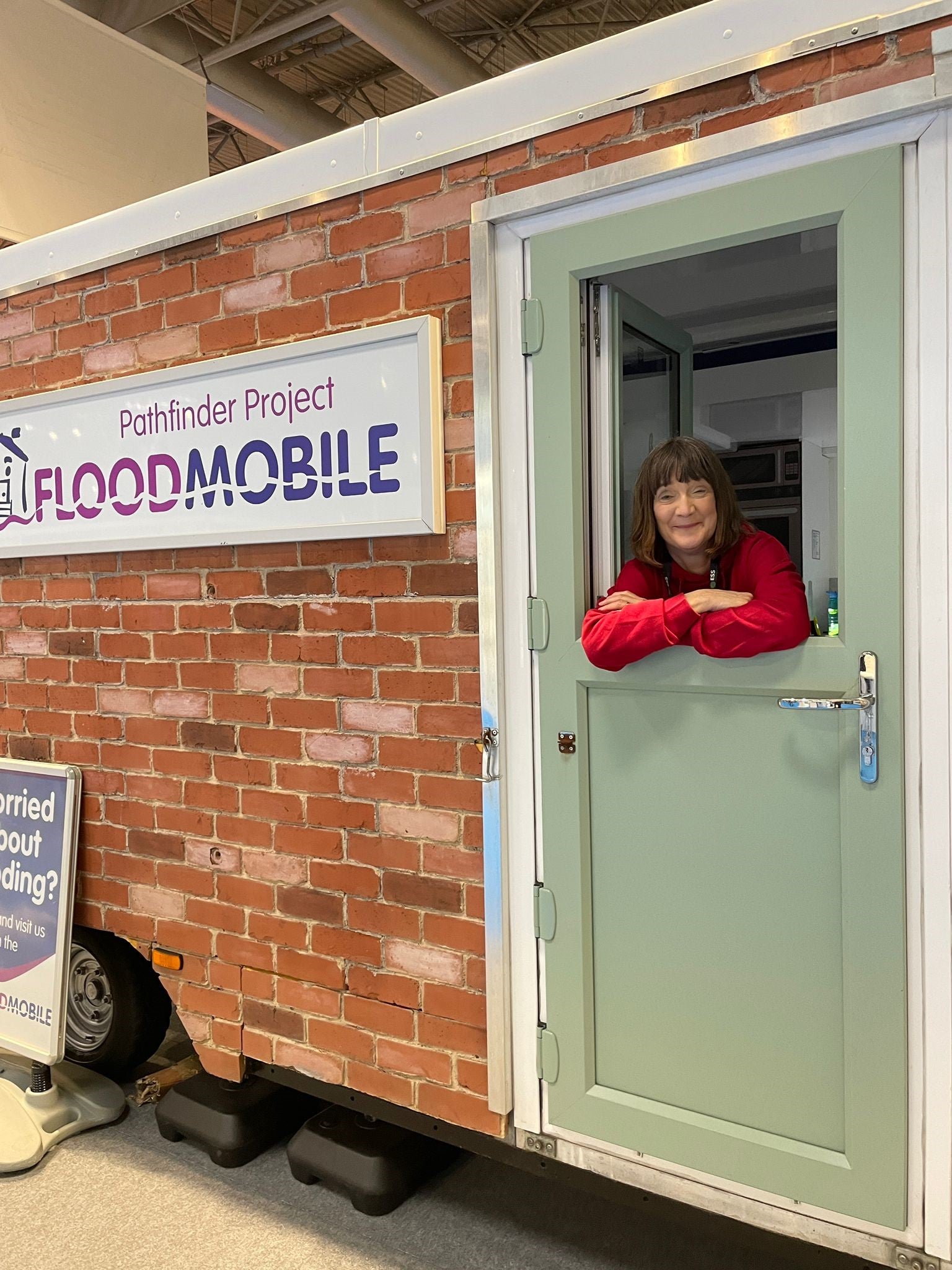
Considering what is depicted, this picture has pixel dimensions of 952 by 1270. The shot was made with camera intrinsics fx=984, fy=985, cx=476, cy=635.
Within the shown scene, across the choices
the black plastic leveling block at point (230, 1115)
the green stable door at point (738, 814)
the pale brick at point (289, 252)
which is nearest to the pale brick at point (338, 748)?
the green stable door at point (738, 814)

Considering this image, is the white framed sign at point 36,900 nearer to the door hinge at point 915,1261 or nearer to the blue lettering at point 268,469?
the blue lettering at point 268,469

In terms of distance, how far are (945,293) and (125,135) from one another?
11.2 feet

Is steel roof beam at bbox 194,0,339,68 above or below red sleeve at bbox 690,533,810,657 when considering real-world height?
above

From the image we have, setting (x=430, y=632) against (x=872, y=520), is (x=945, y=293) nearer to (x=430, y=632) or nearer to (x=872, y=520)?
(x=872, y=520)

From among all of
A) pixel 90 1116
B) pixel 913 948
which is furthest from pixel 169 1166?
pixel 913 948

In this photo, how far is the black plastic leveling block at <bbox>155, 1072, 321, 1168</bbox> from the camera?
2791 mm

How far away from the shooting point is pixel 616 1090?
220 cm

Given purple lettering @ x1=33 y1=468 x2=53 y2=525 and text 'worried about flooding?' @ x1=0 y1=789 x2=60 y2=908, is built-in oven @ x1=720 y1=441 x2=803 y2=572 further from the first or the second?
text 'worried about flooding?' @ x1=0 y1=789 x2=60 y2=908

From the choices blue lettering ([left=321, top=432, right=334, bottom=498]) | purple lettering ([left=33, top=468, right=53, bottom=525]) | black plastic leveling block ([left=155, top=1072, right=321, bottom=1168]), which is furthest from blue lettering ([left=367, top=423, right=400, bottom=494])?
black plastic leveling block ([left=155, top=1072, right=321, bottom=1168])

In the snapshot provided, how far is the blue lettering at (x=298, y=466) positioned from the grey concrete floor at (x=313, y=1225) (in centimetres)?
184

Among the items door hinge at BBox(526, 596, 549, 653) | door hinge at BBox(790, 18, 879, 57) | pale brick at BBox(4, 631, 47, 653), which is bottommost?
pale brick at BBox(4, 631, 47, 653)

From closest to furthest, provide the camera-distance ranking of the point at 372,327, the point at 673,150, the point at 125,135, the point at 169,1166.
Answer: the point at 673,150, the point at 372,327, the point at 169,1166, the point at 125,135

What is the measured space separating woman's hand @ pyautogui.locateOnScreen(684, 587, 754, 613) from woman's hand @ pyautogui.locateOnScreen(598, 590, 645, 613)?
0.12 metres

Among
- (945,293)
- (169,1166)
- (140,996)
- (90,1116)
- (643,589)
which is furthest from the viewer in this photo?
(140,996)
